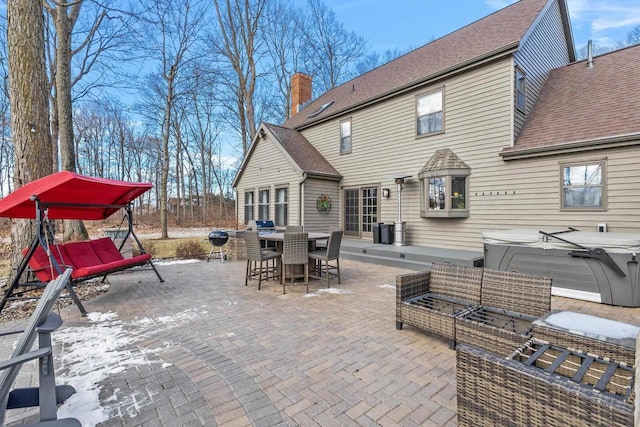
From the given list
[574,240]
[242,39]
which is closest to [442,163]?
[574,240]

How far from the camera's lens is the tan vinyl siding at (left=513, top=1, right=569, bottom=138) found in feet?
25.4

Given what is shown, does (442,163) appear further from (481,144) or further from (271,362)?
(271,362)

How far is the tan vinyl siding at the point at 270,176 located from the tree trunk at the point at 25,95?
22.9 feet

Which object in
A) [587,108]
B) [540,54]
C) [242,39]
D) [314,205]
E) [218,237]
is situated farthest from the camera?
[242,39]

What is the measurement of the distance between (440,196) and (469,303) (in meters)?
5.47

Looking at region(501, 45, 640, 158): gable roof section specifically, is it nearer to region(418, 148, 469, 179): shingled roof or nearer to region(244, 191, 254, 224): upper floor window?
region(418, 148, 469, 179): shingled roof

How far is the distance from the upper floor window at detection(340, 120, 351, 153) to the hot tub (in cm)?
700

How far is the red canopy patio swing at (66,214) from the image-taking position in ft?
13.0

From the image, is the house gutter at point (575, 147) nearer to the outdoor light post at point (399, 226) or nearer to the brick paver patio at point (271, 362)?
the outdoor light post at point (399, 226)

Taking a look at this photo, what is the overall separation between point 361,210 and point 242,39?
1293 centimetres

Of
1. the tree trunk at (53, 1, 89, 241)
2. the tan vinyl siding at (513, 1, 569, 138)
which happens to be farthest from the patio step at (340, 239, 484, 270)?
the tree trunk at (53, 1, 89, 241)

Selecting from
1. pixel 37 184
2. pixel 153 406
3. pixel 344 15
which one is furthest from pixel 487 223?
pixel 344 15

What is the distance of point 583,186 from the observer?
6.37 m

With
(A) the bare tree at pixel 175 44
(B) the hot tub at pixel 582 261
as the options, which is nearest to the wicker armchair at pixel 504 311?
(B) the hot tub at pixel 582 261
